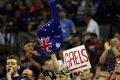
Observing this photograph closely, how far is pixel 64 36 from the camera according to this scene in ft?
51.7

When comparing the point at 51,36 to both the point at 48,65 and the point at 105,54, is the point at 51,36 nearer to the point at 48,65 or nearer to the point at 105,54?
the point at 48,65

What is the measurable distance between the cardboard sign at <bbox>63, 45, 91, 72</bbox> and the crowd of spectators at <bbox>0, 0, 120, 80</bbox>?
0.19 m

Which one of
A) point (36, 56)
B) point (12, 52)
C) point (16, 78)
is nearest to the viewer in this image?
point (16, 78)

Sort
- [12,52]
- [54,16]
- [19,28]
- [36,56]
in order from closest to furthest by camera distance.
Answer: [54,16] < [36,56] < [12,52] < [19,28]

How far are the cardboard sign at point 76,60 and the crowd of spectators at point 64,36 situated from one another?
0.19 meters

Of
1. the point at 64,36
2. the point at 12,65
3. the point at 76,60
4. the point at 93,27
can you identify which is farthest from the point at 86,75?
the point at 93,27

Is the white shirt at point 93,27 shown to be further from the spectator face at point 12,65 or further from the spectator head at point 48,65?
the spectator face at point 12,65

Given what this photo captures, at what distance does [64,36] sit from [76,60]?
334 centimetres

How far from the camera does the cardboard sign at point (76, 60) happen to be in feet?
40.5

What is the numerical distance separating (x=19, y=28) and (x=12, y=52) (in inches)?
60.4

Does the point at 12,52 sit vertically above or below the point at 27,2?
below

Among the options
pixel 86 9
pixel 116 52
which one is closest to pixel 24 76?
pixel 116 52

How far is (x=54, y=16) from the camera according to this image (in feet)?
40.3

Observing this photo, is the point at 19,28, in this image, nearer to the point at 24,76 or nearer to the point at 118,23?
the point at 118,23
